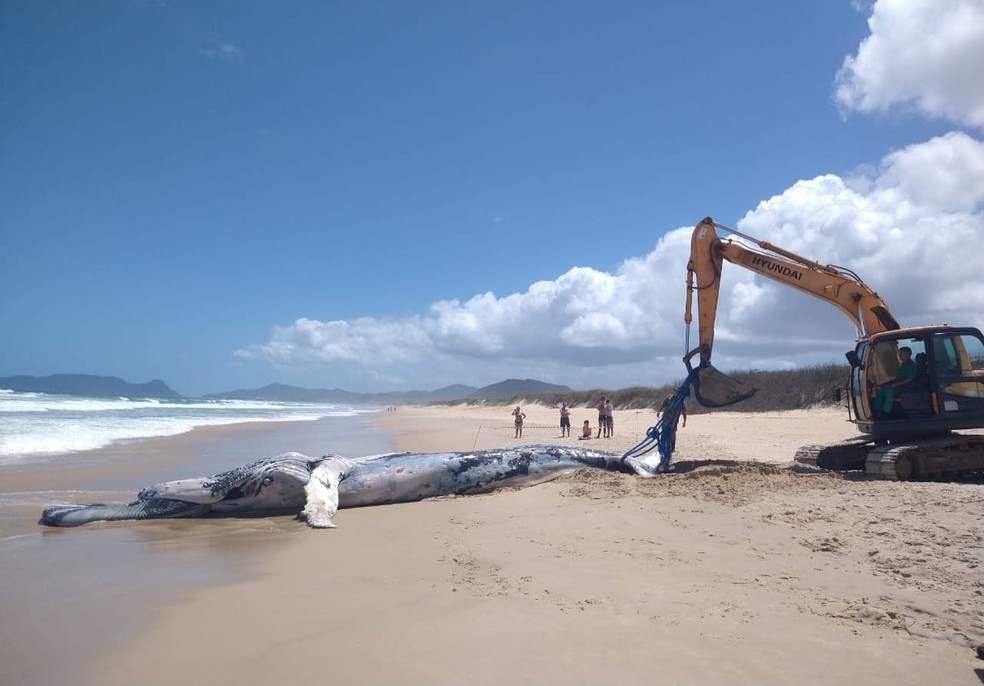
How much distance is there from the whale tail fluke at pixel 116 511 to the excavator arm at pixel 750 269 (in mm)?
9030

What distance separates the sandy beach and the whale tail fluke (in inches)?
9.6

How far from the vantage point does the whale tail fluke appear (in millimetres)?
7934

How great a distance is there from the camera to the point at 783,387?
32500 millimetres

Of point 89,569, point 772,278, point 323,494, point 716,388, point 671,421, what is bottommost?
point 89,569

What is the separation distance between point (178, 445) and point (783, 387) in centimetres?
2885

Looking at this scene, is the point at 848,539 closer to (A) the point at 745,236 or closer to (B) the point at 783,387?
(A) the point at 745,236

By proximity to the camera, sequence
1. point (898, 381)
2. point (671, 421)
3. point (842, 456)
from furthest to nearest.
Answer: point (671, 421) → point (842, 456) → point (898, 381)

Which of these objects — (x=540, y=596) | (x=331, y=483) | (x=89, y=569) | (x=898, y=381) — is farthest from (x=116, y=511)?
(x=898, y=381)

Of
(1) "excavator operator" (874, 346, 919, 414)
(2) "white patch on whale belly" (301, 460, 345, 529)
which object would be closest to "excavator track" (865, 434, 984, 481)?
(1) "excavator operator" (874, 346, 919, 414)

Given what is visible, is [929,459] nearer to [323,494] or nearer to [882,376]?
[882,376]

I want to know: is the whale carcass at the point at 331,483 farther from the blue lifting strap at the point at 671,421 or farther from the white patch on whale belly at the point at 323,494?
the blue lifting strap at the point at 671,421

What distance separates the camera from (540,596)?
4863mm

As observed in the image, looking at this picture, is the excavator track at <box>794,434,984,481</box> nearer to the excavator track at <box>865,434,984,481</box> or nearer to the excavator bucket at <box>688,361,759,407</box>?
the excavator track at <box>865,434,984,481</box>

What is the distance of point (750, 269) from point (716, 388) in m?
2.59
